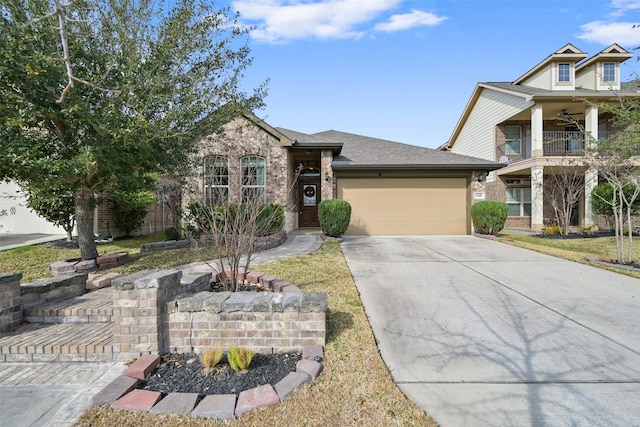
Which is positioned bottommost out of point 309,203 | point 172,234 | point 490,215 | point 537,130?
point 172,234

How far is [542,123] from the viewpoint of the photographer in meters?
15.2

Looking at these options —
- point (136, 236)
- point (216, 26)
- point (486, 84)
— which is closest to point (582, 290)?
point (216, 26)

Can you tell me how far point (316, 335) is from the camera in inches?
115

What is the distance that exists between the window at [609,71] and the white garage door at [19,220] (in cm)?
2486

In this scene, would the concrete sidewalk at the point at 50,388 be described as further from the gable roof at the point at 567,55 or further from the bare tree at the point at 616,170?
the gable roof at the point at 567,55

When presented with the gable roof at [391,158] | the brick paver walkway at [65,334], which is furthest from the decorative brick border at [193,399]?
the gable roof at [391,158]

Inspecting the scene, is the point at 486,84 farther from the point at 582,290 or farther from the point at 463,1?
the point at 582,290

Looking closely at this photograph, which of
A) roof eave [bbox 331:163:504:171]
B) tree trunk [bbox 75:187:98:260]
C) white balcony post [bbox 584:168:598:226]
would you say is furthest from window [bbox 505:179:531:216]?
tree trunk [bbox 75:187:98:260]

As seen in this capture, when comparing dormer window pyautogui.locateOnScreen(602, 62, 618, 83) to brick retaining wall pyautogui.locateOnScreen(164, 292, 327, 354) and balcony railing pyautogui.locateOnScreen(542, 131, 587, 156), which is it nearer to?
balcony railing pyautogui.locateOnScreen(542, 131, 587, 156)

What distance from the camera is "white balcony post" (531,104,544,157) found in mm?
13688

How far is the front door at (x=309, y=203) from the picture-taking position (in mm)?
13825

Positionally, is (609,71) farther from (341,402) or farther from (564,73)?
(341,402)

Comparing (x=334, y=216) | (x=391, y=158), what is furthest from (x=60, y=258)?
(x=391, y=158)

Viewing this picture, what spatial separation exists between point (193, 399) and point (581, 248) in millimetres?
11331
